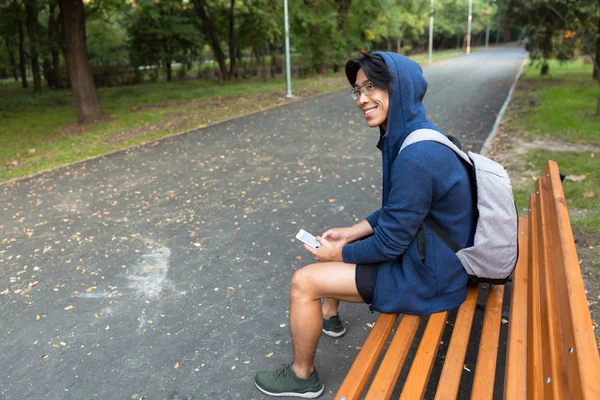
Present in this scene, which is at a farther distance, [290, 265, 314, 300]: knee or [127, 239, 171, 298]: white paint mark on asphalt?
[127, 239, 171, 298]: white paint mark on asphalt

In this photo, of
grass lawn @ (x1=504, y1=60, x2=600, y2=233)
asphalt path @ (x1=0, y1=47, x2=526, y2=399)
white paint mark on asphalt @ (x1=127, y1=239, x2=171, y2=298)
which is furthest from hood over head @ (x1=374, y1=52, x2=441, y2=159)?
grass lawn @ (x1=504, y1=60, x2=600, y2=233)

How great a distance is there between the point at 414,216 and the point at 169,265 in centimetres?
286

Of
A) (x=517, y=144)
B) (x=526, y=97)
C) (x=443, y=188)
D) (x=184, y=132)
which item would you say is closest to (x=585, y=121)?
(x=517, y=144)

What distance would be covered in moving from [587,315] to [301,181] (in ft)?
17.1

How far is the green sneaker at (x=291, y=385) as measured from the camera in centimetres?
274

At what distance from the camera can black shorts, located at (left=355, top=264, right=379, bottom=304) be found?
251cm

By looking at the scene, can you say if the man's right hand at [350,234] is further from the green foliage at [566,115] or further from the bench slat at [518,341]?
the green foliage at [566,115]

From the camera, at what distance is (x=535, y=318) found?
7.75 feet

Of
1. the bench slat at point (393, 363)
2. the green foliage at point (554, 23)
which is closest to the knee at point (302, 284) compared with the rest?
the bench slat at point (393, 363)

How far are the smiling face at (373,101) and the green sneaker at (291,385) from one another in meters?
1.45

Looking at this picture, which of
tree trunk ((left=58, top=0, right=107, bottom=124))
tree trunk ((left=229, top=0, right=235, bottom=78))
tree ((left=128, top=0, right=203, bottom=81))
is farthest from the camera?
tree trunk ((left=229, top=0, right=235, bottom=78))

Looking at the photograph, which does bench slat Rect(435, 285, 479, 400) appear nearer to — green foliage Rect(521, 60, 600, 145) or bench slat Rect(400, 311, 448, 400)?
bench slat Rect(400, 311, 448, 400)

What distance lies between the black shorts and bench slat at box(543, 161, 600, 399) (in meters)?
0.85

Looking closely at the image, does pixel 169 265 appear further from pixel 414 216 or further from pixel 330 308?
pixel 414 216
